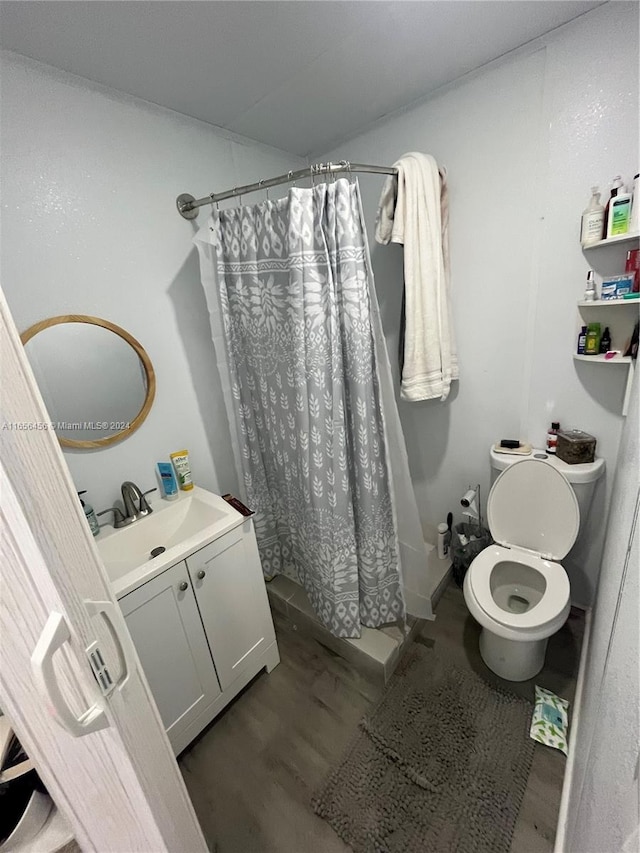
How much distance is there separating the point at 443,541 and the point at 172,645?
60.4 inches

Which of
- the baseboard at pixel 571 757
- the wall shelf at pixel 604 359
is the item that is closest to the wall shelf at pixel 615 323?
the wall shelf at pixel 604 359

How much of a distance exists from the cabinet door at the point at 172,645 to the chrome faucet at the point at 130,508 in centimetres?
41

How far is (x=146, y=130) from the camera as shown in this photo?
142 centimetres

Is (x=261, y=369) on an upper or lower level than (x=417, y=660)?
upper

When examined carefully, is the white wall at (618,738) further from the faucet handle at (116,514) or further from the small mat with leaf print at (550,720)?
the faucet handle at (116,514)

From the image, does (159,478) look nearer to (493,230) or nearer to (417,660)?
(417,660)

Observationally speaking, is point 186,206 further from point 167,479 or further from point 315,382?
point 167,479

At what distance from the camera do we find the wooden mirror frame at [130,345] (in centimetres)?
127

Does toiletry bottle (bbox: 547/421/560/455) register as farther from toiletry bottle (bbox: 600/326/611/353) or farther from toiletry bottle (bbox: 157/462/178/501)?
toiletry bottle (bbox: 157/462/178/501)

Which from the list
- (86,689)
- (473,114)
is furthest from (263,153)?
(86,689)

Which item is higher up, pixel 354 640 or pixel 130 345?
pixel 130 345

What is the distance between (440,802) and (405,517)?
3.17 feet

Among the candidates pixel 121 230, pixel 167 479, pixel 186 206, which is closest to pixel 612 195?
pixel 186 206

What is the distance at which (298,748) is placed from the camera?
136cm
